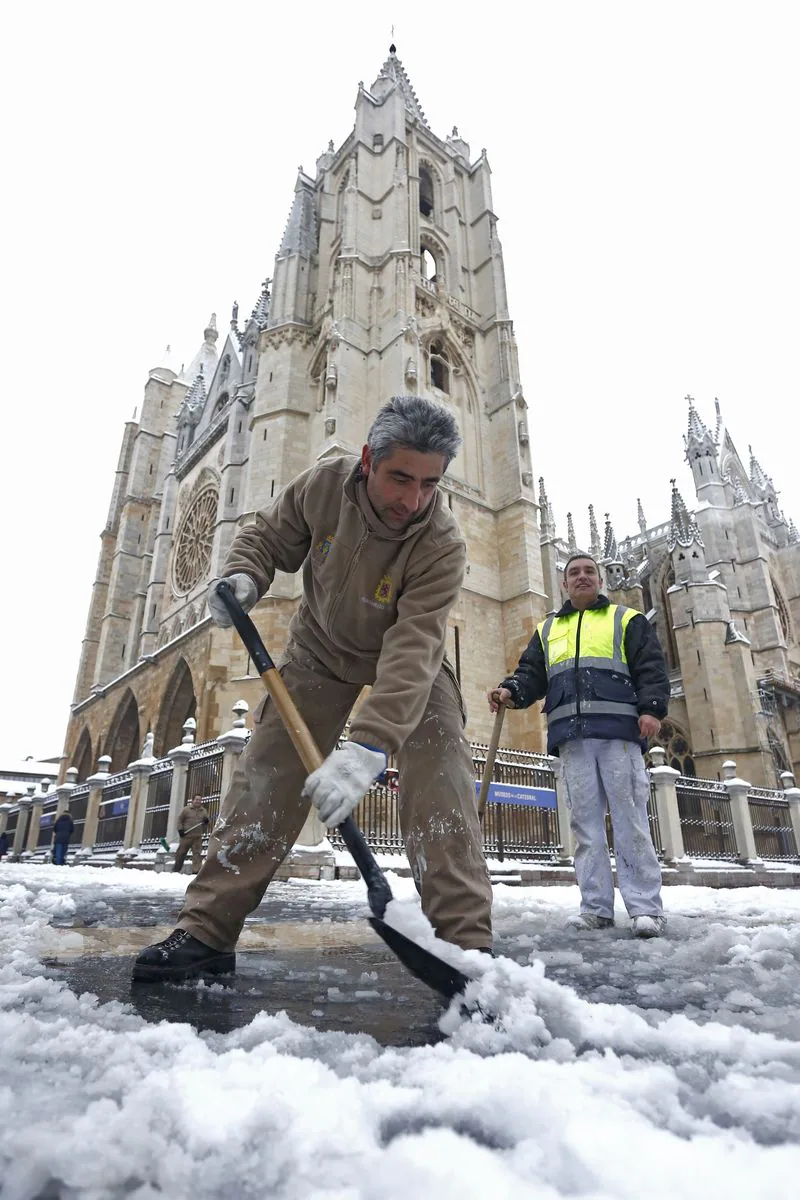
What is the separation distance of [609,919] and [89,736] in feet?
85.4

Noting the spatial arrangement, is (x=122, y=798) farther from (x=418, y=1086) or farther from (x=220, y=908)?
(x=418, y=1086)

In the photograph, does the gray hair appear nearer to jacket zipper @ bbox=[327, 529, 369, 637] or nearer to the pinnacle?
jacket zipper @ bbox=[327, 529, 369, 637]

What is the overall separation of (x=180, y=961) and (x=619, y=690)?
266cm

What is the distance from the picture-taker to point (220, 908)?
2.12 metres

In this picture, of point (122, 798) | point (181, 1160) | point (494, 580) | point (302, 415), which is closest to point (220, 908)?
point (181, 1160)

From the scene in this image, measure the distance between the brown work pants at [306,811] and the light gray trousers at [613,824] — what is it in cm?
148

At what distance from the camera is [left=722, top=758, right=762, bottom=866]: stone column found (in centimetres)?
1259

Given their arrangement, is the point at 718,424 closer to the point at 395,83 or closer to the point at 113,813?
the point at 395,83

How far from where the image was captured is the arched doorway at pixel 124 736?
2380cm

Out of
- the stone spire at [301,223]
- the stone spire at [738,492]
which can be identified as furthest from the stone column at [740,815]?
the stone spire at [738,492]

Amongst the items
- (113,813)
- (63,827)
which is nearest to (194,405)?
(113,813)

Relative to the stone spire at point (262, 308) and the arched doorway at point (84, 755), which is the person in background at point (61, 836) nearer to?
the arched doorway at point (84, 755)

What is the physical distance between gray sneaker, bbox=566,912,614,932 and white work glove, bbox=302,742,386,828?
2.01 m

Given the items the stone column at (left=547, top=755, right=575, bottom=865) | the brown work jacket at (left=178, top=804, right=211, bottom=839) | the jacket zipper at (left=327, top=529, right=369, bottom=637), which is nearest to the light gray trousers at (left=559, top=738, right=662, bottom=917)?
the jacket zipper at (left=327, top=529, right=369, bottom=637)
